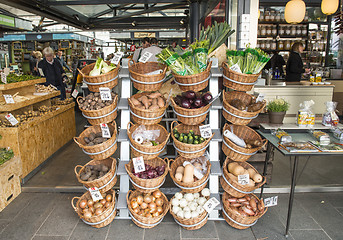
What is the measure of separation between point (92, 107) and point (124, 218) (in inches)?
48.3

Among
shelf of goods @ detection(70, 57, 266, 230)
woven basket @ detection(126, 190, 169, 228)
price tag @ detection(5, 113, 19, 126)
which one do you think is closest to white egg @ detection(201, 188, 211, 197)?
shelf of goods @ detection(70, 57, 266, 230)

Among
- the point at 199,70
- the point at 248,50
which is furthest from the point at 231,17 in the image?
the point at 199,70

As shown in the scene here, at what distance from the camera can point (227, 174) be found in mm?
2771

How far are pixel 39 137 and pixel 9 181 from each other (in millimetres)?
986

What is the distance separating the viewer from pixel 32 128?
154 inches

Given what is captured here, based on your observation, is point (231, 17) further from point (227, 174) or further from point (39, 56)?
point (39, 56)

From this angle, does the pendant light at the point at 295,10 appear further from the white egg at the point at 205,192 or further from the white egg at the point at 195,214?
the white egg at the point at 195,214

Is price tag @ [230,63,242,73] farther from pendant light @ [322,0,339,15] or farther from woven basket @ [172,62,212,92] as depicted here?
pendant light @ [322,0,339,15]

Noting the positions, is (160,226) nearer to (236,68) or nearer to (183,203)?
(183,203)

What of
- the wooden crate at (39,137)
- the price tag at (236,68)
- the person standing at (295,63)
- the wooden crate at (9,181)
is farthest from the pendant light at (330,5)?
the wooden crate at (9,181)

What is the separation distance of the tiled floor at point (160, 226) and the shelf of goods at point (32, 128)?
0.76m

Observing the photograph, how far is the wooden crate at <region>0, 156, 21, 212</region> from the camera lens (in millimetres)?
3137

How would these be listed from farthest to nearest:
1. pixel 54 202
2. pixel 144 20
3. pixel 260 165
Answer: pixel 144 20
pixel 260 165
pixel 54 202

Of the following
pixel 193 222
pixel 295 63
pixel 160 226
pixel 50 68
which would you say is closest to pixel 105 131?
pixel 160 226
